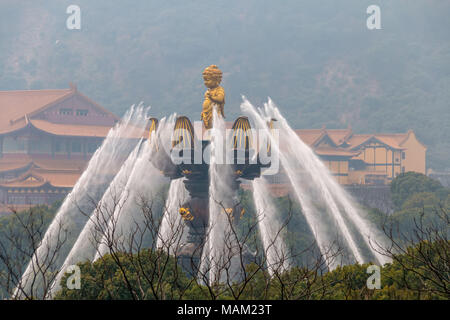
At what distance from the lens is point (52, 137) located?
54.6 m

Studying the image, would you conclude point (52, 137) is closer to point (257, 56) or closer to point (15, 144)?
point (15, 144)

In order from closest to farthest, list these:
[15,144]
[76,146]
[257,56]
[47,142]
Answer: [47,142] < [15,144] < [76,146] < [257,56]

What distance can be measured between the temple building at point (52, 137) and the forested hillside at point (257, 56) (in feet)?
120

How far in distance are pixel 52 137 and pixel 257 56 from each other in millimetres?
62039

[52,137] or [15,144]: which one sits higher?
[52,137]

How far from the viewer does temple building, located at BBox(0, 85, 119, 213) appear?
53.0 m

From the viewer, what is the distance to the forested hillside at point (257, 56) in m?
100

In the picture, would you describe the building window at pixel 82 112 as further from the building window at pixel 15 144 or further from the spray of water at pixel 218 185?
the spray of water at pixel 218 185

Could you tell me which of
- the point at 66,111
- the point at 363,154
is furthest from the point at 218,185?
the point at 363,154

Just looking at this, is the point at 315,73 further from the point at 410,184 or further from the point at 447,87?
the point at 410,184

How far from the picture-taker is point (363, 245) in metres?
28.3

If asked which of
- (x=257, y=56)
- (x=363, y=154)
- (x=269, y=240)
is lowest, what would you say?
(x=269, y=240)

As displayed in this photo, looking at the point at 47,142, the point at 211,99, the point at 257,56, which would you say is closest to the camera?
the point at 211,99
